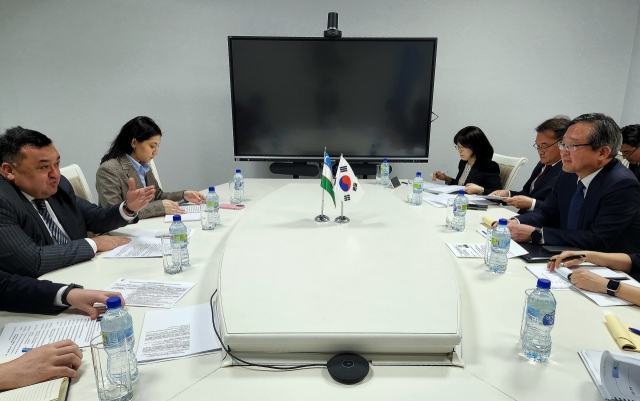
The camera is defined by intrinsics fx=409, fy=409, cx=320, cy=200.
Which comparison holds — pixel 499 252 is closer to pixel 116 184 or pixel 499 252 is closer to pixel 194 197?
pixel 194 197

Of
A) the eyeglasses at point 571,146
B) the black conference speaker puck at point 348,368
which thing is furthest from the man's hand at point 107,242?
the eyeglasses at point 571,146

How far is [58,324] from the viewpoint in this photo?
4.43 ft

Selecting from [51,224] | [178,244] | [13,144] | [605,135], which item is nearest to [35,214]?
[51,224]

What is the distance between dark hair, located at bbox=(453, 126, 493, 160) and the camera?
348cm

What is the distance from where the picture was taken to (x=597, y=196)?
206 centimetres

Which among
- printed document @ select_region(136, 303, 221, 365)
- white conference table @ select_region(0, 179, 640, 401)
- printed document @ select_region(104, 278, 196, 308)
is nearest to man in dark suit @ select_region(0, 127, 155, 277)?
white conference table @ select_region(0, 179, 640, 401)

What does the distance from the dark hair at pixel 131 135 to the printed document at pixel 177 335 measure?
166cm

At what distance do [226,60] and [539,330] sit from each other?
3.94m

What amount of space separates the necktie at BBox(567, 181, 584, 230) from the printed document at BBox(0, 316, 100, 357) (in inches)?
91.0

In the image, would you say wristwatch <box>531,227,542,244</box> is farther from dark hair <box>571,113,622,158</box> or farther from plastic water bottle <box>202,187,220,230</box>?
plastic water bottle <box>202,187,220,230</box>

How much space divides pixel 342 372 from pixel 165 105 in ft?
13.2

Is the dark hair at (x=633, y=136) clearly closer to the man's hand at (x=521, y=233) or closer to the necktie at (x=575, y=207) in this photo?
the necktie at (x=575, y=207)

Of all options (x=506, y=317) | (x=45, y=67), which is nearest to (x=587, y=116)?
(x=506, y=317)

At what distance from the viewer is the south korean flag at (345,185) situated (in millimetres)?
2064
